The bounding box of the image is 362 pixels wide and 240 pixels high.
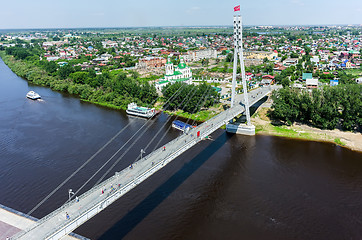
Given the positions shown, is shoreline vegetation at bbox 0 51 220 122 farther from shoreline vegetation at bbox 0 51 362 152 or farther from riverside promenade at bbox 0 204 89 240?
riverside promenade at bbox 0 204 89 240

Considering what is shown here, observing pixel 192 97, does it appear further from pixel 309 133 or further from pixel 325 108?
pixel 325 108

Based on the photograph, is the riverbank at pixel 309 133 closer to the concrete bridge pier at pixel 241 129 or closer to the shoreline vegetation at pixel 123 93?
the concrete bridge pier at pixel 241 129

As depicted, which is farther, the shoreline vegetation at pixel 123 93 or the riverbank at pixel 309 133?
the shoreline vegetation at pixel 123 93

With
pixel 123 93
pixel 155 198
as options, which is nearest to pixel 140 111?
pixel 123 93

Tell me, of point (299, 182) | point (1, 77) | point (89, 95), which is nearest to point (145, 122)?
point (89, 95)

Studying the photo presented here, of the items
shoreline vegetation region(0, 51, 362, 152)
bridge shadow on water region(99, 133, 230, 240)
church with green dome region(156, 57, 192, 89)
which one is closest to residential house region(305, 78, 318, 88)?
shoreline vegetation region(0, 51, 362, 152)

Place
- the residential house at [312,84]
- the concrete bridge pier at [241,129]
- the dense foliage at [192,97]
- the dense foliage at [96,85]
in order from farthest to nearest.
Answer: the residential house at [312,84]
the dense foliage at [96,85]
the dense foliage at [192,97]
the concrete bridge pier at [241,129]

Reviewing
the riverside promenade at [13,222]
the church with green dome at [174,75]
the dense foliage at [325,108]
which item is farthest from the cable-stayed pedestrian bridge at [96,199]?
the church with green dome at [174,75]
